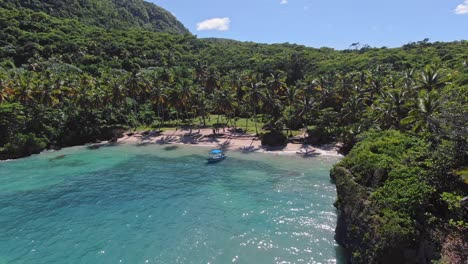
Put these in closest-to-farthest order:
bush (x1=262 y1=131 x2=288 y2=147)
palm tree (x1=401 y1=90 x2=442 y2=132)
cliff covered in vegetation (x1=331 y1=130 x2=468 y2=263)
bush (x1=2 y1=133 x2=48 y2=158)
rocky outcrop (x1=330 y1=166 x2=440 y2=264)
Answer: cliff covered in vegetation (x1=331 y1=130 x2=468 y2=263) → rocky outcrop (x1=330 y1=166 x2=440 y2=264) → palm tree (x1=401 y1=90 x2=442 y2=132) → bush (x1=2 y1=133 x2=48 y2=158) → bush (x1=262 y1=131 x2=288 y2=147)

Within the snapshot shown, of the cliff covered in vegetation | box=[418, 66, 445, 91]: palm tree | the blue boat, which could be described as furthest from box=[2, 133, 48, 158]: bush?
box=[418, 66, 445, 91]: palm tree

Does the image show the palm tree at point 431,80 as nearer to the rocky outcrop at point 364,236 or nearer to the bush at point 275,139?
the rocky outcrop at point 364,236

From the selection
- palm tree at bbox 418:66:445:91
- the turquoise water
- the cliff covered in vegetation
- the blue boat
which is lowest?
the turquoise water

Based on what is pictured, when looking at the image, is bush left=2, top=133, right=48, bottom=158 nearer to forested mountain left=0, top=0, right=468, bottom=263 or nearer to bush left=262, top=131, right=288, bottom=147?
forested mountain left=0, top=0, right=468, bottom=263

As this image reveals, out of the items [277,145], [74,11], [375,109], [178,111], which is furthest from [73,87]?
[74,11]

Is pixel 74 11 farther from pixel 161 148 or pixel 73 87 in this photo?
pixel 161 148

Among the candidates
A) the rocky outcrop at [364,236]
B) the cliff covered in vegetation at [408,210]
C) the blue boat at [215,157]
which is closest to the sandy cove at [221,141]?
the blue boat at [215,157]
